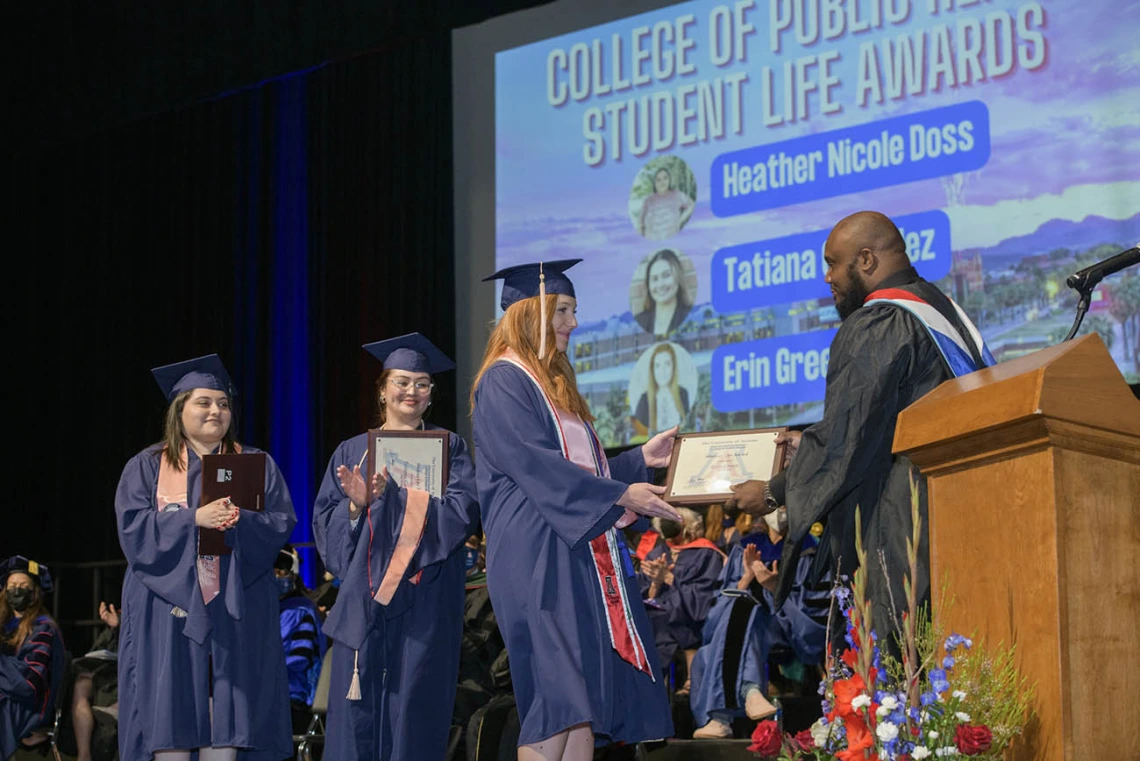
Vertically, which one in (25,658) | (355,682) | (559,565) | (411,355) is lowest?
(25,658)

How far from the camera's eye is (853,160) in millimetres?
7805

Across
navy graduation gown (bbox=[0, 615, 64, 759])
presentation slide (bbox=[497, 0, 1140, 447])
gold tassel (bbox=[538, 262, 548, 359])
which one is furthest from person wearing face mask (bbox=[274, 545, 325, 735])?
gold tassel (bbox=[538, 262, 548, 359])

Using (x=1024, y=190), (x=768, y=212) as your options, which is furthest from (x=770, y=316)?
(x=1024, y=190)

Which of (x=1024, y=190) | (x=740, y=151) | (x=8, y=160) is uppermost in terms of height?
(x=8, y=160)

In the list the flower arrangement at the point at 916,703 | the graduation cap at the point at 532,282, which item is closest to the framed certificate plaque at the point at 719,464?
the graduation cap at the point at 532,282

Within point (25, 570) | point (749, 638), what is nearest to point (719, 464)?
point (749, 638)

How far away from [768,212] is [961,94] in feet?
4.26

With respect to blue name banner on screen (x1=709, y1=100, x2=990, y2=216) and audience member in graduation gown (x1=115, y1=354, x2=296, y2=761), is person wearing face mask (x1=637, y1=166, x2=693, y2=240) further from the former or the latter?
audience member in graduation gown (x1=115, y1=354, x2=296, y2=761)

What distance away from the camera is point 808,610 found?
6.04 m

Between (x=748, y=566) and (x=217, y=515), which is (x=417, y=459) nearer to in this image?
(x=217, y=515)

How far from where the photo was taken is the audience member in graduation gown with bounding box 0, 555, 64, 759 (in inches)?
292

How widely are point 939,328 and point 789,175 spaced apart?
16.1 feet

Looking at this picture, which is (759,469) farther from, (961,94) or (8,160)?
(8,160)

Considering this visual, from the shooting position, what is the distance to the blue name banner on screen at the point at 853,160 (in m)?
7.39
